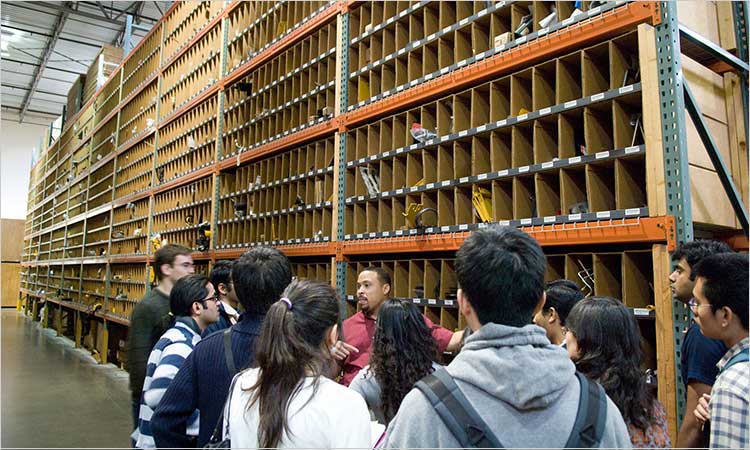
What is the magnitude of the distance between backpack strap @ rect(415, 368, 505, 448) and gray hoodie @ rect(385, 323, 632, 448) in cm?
2

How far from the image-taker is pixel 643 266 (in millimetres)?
3045

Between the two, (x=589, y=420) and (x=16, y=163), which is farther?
(x=16, y=163)

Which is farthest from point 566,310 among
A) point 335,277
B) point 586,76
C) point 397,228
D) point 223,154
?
point 223,154

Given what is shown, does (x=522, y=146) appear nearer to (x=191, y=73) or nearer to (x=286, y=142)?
(x=286, y=142)

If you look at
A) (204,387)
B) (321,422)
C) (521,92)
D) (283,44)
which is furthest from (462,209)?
(283,44)

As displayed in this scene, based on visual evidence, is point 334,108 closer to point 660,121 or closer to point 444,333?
point 444,333

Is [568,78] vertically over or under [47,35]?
under

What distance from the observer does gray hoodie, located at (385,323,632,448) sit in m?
1.17

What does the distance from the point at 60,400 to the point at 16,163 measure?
65.7 ft

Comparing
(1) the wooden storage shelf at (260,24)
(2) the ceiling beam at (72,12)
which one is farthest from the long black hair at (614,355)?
(2) the ceiling beam at (72,12)

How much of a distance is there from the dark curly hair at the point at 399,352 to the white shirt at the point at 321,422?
0.87m

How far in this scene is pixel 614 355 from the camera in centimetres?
196

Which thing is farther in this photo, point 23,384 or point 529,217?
point 23,384

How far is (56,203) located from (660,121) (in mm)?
20417
